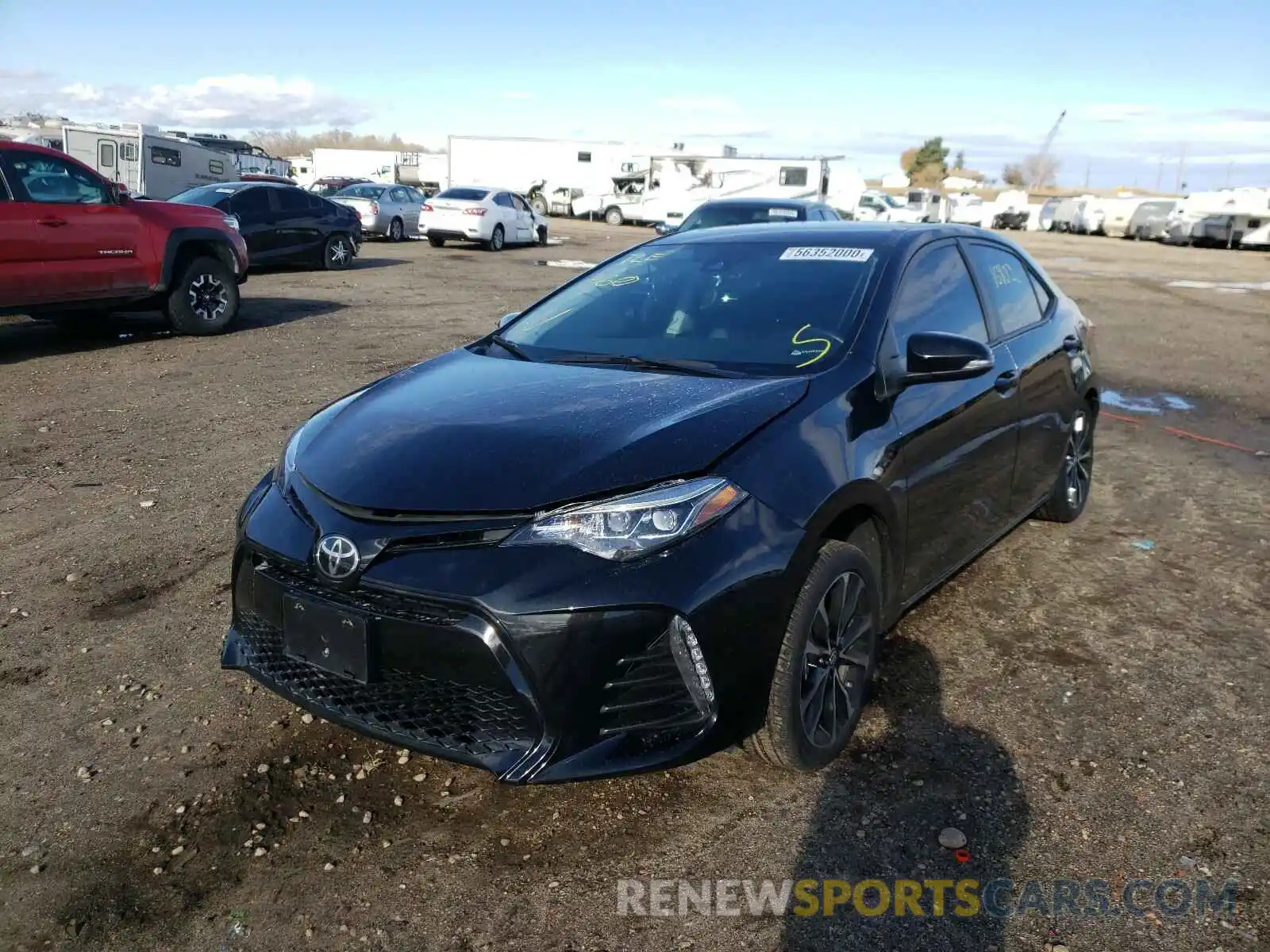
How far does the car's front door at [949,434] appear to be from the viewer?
3.52m

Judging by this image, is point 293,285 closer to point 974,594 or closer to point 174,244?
point 174,244

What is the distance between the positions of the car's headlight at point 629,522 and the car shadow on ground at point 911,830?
940 millimetres

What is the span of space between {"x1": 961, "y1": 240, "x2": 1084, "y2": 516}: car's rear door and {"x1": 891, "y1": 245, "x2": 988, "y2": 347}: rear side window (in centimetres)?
16

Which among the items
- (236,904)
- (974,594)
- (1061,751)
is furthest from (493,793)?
(974,594)

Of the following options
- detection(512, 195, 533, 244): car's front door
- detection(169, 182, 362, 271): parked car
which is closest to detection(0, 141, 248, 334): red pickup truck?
detection(169, 182, 362, 271): parked car

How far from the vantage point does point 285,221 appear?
1758 cm

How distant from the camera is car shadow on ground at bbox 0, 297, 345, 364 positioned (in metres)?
9.98

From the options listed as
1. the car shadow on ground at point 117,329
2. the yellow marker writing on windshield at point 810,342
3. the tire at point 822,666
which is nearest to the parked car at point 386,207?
the car shadow on ground at point 117,329

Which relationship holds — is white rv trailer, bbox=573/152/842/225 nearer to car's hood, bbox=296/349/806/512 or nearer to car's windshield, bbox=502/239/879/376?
car's windshield, bbox=502/239/879/376

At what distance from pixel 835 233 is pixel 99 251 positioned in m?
7.93

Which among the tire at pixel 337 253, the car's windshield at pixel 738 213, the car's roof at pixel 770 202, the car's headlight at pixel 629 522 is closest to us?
the car's headlight at pixel 629 522

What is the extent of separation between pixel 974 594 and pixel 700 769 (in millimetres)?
1941

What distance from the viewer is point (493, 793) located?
119 inches

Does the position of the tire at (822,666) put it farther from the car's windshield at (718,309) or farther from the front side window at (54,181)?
the front side window at (54,181)
